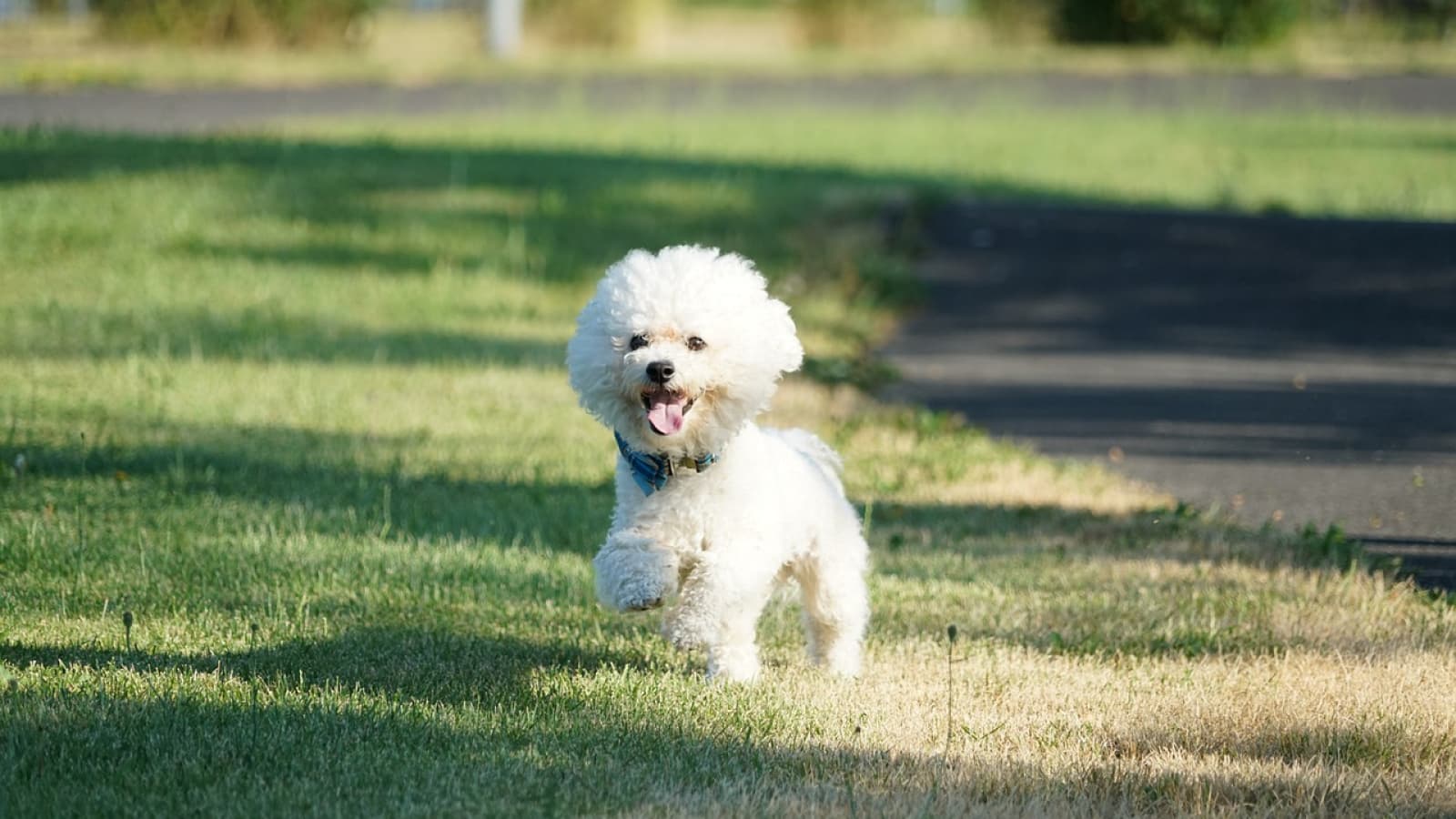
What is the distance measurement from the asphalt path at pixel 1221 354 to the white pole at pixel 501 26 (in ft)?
62.4

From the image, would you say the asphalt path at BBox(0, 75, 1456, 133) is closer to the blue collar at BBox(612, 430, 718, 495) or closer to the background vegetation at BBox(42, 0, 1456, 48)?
the background vegetation at BBox(42, 0, 1456, 48)

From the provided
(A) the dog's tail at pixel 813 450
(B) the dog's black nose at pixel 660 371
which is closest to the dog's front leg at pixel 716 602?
(B) the dog's black nose at pixel 660 371

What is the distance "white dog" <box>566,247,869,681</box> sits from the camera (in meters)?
5.01

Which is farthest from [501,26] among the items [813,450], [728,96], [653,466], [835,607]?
[653,466]

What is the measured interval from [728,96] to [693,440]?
75.2ft

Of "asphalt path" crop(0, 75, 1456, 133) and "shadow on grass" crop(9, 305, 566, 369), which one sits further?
"asphalt path" crop(0, 75, 1456, 133)

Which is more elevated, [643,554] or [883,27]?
[883,27]

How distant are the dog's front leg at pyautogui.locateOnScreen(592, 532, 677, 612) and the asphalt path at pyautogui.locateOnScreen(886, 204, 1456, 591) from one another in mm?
3376

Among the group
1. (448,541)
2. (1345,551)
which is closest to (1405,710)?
(1345,551)

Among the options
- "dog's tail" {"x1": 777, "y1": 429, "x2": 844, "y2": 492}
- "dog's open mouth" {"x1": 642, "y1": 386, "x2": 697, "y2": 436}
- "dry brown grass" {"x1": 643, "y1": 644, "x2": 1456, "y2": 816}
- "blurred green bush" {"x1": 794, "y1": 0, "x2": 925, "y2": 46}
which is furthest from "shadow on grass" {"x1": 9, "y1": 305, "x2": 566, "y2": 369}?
"blurred green bush" {"x1": 794, "y1": 0, "x2": 925, "y2": 46}

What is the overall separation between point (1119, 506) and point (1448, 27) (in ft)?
116

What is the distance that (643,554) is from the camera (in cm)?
505

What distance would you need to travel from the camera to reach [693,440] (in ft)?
16.7

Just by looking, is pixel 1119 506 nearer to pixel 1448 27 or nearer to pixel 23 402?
pixel 23 402
